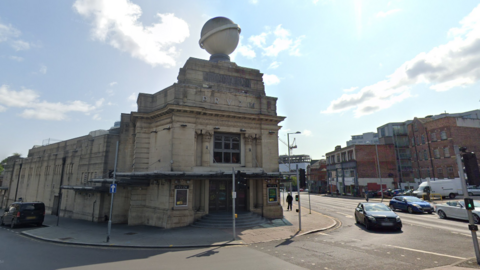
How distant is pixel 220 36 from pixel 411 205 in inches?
925

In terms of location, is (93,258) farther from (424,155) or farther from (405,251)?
(424,155)

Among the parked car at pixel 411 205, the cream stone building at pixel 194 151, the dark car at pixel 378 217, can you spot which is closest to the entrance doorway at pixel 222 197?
the cream stone building at pixel 194 151

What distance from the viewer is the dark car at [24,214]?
18484mm

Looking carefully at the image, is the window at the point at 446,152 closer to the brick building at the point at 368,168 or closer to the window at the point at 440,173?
the window at the point at 440,173

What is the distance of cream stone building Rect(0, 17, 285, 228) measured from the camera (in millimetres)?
18031

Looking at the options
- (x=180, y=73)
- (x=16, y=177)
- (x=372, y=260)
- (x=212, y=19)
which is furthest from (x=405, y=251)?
(x=16, y=177)

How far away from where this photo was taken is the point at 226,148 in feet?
68.0

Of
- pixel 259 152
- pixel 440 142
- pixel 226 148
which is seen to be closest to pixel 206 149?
pixel 226 148

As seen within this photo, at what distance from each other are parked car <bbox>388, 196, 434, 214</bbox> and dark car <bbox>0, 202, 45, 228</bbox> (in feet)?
103

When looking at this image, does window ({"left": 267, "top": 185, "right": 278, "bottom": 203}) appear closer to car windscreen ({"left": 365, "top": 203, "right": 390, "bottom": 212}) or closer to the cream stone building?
the cream stone building

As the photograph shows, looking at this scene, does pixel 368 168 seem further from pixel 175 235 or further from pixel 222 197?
pixel 175 235

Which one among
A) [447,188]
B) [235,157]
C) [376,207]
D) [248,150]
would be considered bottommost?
[376,207]

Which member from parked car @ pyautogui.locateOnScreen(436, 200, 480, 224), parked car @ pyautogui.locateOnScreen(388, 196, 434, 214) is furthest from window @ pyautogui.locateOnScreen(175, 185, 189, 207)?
parked car @ pyautogui.locateOnScreen(388, 196, 434, 214)

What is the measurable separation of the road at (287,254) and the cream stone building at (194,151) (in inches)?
230
